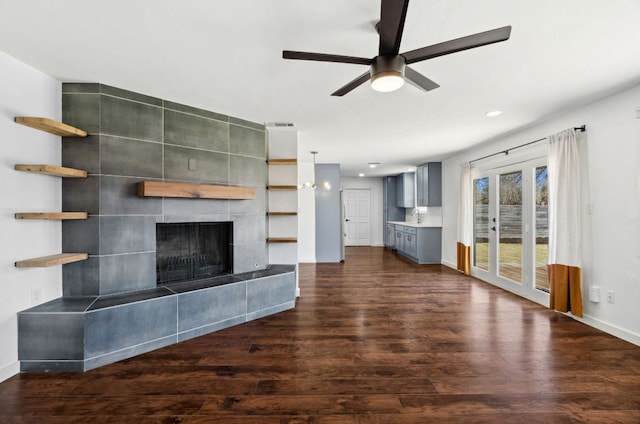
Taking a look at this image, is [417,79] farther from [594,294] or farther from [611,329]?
[611,329]

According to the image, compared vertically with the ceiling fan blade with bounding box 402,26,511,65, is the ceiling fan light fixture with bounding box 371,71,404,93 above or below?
below

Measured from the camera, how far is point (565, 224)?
11.0 ft

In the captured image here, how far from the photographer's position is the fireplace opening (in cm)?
324

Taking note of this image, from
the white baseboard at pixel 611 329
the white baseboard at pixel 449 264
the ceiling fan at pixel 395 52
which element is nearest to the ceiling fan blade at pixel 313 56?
the ceiling fan at pixel 395 52

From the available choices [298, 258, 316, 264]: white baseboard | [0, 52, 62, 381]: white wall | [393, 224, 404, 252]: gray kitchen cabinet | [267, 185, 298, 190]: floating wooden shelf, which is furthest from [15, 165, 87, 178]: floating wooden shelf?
[393, 224, 404, 252]: gray kitchen cabinet

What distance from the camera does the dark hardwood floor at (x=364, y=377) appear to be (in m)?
1.85

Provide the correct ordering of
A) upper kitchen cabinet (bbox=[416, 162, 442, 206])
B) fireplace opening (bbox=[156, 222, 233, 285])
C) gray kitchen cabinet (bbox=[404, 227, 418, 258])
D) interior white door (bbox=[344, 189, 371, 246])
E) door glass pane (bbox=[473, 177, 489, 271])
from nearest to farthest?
fireplace opening (bbox=[156, 222, 233, 285])
door glass pane (bbox=[473, 177, 489, 271])
upper kitchen cabinet (bbox=[416, 162, 442, 206])
gray kitchen cabinet (bbox=[404, 227, 418, 258])
interior white door (bbox=[344, 189, 371, 246])

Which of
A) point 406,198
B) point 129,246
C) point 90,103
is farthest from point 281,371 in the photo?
point 406,198

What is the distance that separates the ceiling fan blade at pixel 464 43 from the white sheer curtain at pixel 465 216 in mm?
4396

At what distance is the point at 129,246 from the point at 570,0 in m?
3.79

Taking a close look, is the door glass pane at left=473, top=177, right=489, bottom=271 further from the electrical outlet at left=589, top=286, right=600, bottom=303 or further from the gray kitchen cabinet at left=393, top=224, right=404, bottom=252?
the gray kitchen cabinet at left=393, top=224, right=404, bottom=252

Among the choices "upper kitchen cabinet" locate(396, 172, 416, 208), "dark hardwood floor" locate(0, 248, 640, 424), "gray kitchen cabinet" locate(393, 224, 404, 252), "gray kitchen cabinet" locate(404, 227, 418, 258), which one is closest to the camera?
"dark hardwood floor" locate(0, 248, 640, 424)

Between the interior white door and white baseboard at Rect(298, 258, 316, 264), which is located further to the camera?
the interior white door

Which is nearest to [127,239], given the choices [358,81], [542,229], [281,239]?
[281,239]
